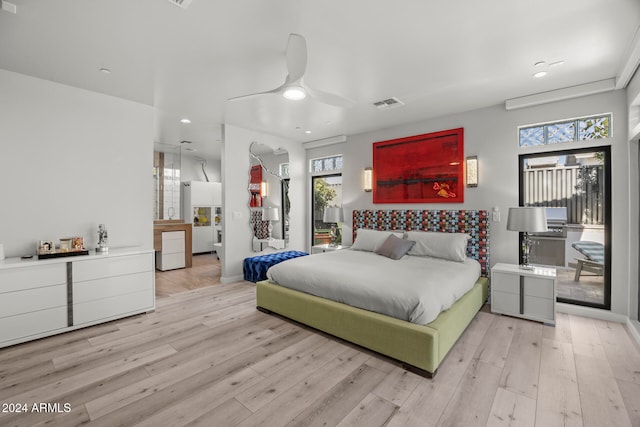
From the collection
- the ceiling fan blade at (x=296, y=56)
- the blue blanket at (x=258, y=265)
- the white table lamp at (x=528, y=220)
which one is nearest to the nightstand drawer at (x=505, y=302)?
the white table lamp at (x=528, y=220)

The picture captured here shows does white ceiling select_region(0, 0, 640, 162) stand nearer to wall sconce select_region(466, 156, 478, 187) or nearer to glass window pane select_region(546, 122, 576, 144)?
glass window pane select_region(546, 122, 576, 144)

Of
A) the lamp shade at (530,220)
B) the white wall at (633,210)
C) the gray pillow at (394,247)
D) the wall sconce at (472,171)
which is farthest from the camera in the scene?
the wall sconce at (472,171)

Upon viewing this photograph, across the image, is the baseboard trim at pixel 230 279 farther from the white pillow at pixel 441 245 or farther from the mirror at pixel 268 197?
the white pillow at pixel 441 245

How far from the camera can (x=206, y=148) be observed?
23.0 ft

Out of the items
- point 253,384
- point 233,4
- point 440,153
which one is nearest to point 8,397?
point 253,384

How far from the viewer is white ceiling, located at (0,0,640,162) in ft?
6.93

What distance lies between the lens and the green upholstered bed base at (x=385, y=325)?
229 centimetres

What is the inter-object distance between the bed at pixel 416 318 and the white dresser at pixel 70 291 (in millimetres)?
1483

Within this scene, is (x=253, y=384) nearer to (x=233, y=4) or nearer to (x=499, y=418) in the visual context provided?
(x=499, y=418)

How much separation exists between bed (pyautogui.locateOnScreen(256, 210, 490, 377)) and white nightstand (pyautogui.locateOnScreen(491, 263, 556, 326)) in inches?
8.3

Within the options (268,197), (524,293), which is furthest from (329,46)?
(268,197)

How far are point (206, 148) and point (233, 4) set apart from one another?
5415mm

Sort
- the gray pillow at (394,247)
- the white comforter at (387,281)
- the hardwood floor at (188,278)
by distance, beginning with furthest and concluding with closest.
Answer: the hardwood floor at (188,278)
the gray pillow at (394,247)
the white comforter at (387,281)

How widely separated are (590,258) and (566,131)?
1.59 meters
